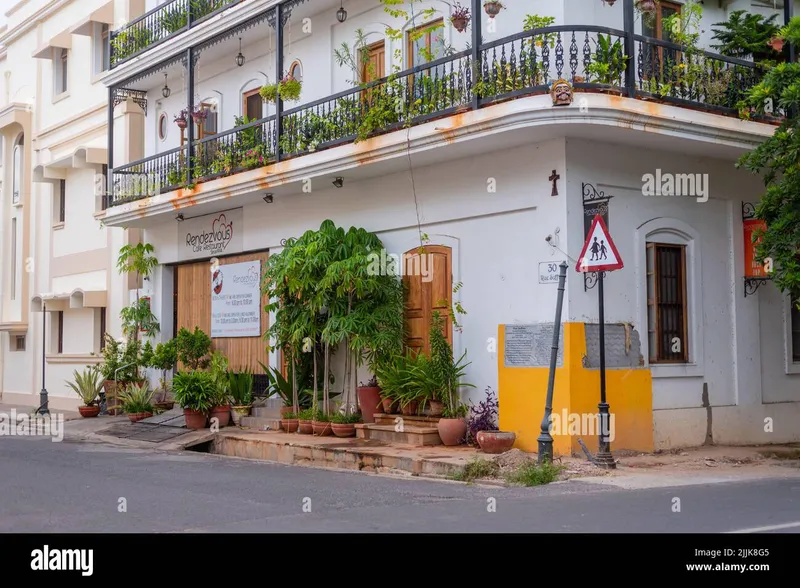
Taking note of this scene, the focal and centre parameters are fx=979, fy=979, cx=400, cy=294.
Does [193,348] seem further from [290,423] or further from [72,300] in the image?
[72,300]

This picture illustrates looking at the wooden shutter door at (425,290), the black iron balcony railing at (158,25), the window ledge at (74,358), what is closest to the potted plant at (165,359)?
the window ledge at (74,358)

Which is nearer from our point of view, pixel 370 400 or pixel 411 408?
pixel 411 408

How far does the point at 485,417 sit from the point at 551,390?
6.92 ft

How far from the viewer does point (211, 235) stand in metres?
20.7

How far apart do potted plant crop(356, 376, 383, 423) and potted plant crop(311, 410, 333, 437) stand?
65 centimetres

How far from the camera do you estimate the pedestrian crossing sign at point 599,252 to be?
11961 mm

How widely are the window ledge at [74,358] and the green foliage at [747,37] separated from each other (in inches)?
632

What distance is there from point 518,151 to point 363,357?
175 inches

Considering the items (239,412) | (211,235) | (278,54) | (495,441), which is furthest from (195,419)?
(495,441)

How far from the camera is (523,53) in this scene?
13094 millimetres

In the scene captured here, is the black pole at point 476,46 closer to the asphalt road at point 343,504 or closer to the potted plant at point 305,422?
the asphalt road at point 343,504

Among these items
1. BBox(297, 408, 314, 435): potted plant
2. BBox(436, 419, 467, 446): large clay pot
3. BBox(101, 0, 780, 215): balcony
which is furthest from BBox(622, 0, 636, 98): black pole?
BBox(297, 408, 314, 435): potted plant
